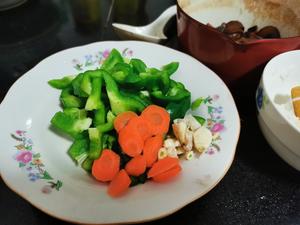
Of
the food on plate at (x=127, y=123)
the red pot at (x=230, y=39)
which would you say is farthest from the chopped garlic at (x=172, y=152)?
the red pot at (x=230, y=39)

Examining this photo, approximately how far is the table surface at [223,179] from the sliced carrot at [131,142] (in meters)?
0.14

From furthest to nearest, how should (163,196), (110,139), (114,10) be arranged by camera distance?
Answer: (114,10) < (110,139) < (163,196)

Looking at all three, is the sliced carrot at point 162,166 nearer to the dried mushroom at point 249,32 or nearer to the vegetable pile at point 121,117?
the vegetable pile at point 121,117

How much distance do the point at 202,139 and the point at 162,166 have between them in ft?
0.30

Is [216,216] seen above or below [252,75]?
below

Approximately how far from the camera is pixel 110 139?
616 millimetres

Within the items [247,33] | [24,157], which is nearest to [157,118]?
[24,157]

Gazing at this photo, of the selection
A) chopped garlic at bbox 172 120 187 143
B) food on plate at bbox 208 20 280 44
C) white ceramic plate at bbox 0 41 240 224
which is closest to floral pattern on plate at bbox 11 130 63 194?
white ceramic plate at bbox 0 41 240 224

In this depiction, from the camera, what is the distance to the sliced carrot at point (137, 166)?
0.56 metres

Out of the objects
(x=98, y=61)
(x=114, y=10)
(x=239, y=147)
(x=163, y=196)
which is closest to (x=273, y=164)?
(x=239, y=147)

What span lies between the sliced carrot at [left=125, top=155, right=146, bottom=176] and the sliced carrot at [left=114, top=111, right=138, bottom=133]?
66 millimetres

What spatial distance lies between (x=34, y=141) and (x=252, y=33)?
58cm

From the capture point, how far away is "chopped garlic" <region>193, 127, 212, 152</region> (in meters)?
0.58

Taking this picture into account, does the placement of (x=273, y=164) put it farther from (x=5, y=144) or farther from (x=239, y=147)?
(x=5, y=144)
